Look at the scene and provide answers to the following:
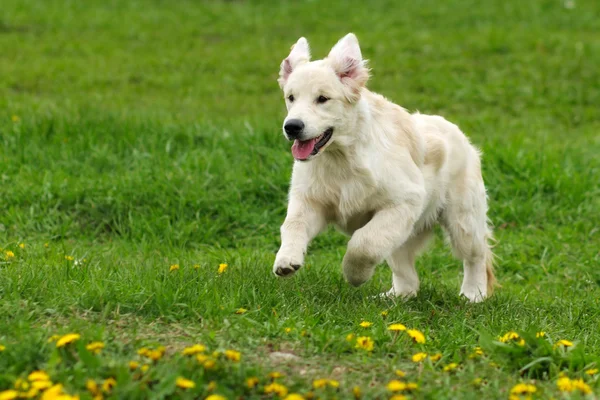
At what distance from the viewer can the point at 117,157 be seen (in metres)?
8.21

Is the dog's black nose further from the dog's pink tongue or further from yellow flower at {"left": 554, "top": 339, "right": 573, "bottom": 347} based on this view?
yellow flower at {"left": 554, "top": 339, "right": 573, "bottom": 347}

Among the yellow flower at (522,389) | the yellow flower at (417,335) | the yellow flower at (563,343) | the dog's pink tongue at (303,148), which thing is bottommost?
the yellow flower at (563,343)

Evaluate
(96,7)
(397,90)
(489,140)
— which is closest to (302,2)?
(96,7)

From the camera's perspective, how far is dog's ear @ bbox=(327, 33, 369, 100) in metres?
5.18

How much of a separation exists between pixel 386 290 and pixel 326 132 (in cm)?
164

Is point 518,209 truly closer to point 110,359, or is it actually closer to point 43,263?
point 43,263

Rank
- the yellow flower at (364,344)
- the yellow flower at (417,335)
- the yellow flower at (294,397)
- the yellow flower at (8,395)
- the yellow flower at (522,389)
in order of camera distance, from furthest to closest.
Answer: the yellow flower at (417,335), the yellow flower at (364,344), the yellow flower at (522,389), the yellow flower at (294,397), the yellow flower at (8,395)

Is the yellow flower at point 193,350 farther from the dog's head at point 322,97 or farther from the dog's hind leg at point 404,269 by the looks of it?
the dog's hind leg at point 404,269

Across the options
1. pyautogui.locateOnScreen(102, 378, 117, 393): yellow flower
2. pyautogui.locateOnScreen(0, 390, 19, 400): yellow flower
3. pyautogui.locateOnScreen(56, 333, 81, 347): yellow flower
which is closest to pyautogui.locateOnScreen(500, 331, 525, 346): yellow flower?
pyautogui.locateOnScreen(102, 378, 117, 393): yellow flower

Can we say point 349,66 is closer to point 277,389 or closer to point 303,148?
point 303,148

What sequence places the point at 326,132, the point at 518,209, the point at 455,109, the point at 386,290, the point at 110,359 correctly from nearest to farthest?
the point at 110,359, the point at 326,132, the point at 386,290, the point at 518,209, the point at 455,109

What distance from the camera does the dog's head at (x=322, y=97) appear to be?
16.2 ft

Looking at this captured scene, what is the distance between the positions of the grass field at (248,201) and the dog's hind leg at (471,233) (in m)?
0.29

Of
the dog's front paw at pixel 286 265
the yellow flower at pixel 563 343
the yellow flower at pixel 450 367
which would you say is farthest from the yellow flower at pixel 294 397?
the yellow flower at pixel 563 343
